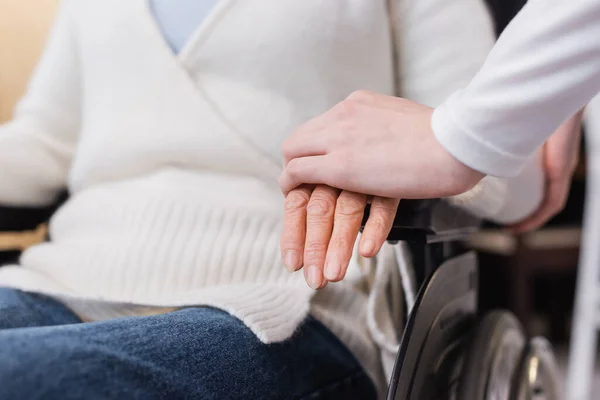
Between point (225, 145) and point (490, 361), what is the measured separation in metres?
0.30

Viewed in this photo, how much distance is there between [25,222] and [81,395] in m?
0.48

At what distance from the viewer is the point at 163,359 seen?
329 mm

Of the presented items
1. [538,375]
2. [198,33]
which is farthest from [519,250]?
[198,33]

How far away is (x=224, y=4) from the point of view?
A: 21.0 inches

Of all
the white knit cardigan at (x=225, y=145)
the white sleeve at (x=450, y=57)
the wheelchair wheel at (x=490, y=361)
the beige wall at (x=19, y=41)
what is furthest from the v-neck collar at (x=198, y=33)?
the beige wall at (x=19, y=41)

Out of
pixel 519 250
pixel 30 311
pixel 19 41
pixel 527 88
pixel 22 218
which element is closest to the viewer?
pixel 527 88

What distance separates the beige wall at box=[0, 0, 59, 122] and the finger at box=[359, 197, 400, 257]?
0.79 meters

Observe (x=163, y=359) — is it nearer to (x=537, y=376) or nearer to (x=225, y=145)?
(x=225, y=145)

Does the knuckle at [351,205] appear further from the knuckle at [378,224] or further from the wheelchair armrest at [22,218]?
the wheelchair armrest at [22,218]

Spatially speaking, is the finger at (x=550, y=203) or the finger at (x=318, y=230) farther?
the finger at (x=550, y=203)

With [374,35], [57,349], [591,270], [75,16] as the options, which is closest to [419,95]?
[374,35]

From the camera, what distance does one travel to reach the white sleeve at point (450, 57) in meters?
0.45

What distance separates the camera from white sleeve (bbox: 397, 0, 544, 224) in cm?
45

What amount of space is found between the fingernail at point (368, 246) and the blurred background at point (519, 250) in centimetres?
81
